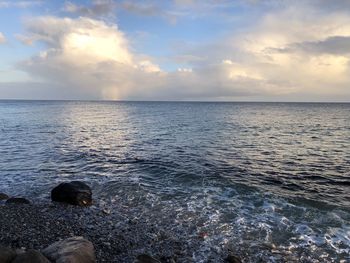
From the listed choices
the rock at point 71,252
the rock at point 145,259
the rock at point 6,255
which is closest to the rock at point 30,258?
the rock at point 6,255

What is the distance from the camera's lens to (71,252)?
9.68 m

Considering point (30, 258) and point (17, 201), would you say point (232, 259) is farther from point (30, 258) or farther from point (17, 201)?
point (17, 201)

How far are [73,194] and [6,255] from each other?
8228 mm

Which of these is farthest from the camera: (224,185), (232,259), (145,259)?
(224,185)

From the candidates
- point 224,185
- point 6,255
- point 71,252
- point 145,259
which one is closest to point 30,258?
point 6,255

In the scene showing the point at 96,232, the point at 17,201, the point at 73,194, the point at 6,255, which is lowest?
the point at 96,232

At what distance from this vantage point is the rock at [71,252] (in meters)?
9.47

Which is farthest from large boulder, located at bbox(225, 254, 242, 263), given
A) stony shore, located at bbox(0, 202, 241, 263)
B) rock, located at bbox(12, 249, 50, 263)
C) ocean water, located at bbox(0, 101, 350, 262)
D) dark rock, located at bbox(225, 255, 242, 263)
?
rock, located at bbox(12, 249, 50, 263)

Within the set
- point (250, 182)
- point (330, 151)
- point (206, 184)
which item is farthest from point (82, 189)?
point (330, 151)

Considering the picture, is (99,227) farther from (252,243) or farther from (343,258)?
(343,258)

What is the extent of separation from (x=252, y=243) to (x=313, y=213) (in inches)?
203

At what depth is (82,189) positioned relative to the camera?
1772 centimetres

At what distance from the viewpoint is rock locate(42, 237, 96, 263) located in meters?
9.47

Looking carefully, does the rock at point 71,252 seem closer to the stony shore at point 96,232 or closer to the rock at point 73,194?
the stony shore at point 96,232
